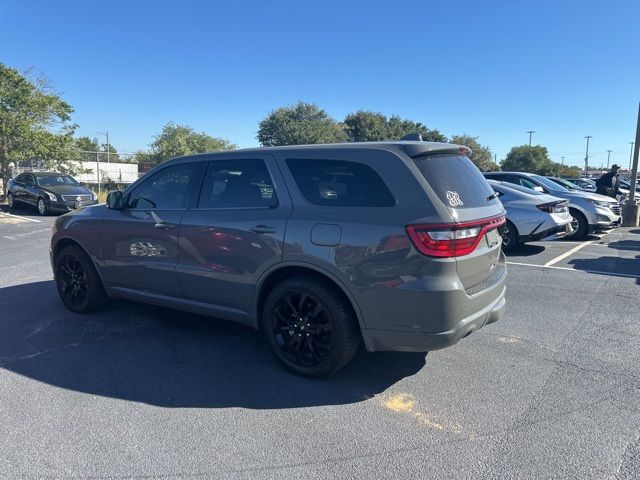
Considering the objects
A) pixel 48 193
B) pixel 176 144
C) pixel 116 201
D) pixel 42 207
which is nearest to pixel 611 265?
pixel 116 201

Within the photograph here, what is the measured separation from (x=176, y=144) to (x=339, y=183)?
4451 centimetres

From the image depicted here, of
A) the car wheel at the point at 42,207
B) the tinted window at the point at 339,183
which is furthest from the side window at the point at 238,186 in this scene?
the car wheel at the point at 42,207

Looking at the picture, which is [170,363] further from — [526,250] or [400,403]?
[526,250]

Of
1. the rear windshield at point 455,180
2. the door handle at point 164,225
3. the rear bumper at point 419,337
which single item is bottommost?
the rear bumper at point 419,337

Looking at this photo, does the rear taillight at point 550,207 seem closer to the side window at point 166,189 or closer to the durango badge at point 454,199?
the durango badge at point 454,199

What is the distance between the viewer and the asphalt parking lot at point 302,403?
2.73m

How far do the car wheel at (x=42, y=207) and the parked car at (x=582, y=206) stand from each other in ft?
46.4

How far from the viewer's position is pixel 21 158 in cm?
1947

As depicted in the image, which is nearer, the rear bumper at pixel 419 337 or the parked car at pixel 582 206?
the rear bumper at pixel 419 337

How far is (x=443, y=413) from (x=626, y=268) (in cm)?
631

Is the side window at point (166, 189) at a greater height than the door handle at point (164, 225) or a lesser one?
greater

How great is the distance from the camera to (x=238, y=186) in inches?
163

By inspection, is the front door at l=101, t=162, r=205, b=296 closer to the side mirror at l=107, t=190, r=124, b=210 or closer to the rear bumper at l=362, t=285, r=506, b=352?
the side mirror at l=107, t=190, r=124, b=210

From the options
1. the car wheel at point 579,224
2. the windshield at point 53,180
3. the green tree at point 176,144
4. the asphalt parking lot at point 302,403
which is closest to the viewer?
the asphalt parking lot at point 302,403
